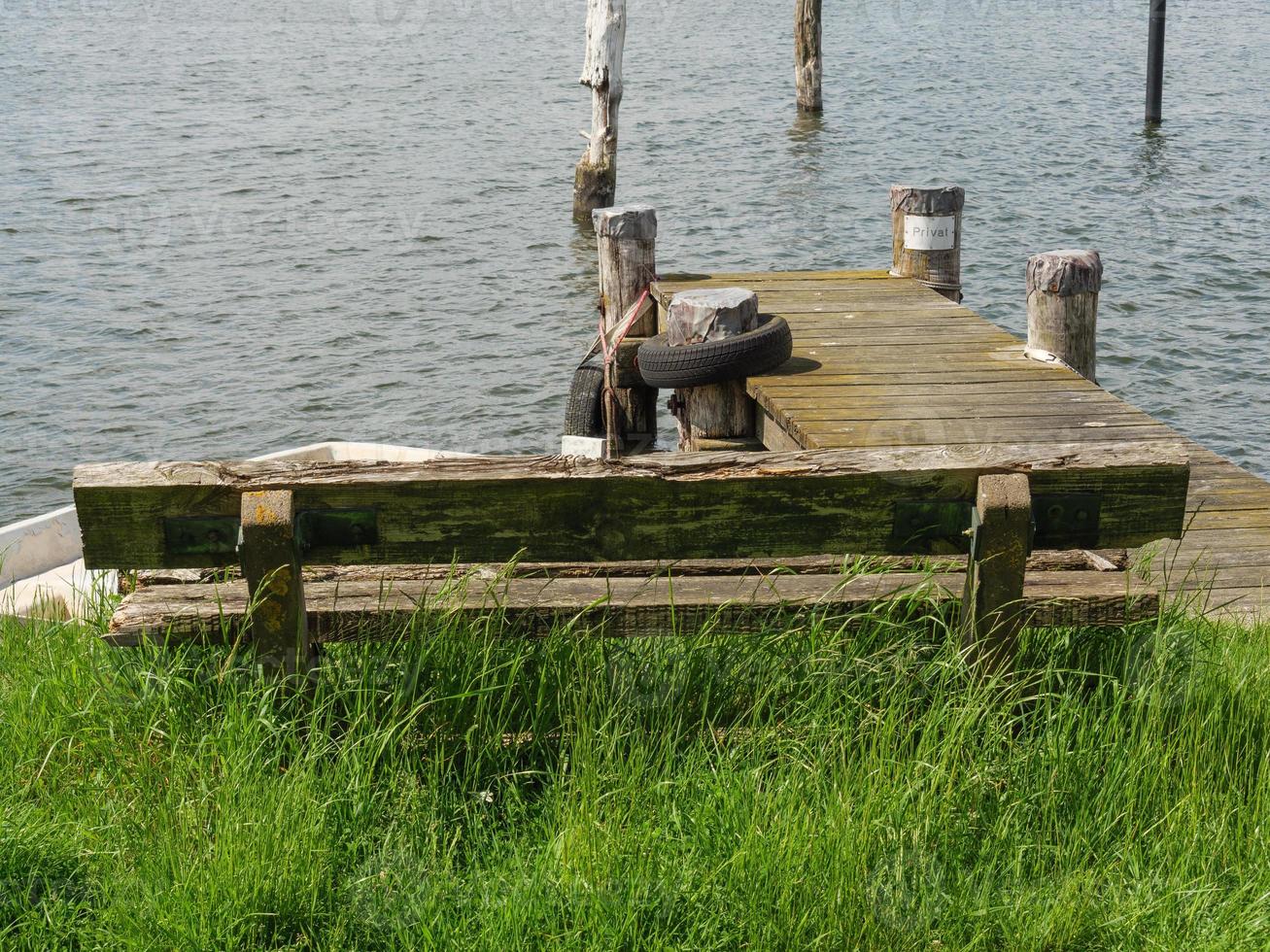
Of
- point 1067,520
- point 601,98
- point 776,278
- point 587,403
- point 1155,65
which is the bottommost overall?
point 587,403

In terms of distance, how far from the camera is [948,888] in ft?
8.94

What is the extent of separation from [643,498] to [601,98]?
14.0 metres

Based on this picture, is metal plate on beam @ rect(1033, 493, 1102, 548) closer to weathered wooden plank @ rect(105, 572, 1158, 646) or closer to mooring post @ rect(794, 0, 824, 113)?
weathered wooden plank @ rect(105, 572, 1158, 646)

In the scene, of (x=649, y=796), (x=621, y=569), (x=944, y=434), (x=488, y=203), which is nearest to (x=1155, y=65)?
(x=488, y=203)

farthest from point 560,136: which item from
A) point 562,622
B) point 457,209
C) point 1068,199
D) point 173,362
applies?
point 562,622

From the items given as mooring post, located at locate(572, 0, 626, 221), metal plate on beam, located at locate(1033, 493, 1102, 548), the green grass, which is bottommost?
the green grass

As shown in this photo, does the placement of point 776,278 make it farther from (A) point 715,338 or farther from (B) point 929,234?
(A) point 715,338

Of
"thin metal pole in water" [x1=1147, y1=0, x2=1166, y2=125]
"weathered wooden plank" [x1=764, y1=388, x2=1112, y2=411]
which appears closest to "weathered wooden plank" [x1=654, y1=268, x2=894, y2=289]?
"weathered wooden plank" [x1=764, y1=388, x2=1112, y2=411]

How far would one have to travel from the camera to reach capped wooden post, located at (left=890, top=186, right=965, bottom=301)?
8188 millimetres

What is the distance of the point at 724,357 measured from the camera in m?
6.46

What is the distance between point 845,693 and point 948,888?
559mm

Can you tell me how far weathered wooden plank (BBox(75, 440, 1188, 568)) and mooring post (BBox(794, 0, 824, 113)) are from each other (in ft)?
71.1

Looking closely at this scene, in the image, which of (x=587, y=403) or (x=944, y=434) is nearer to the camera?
(x=944, y=434)

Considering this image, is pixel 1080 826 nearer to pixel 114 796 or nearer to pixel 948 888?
pixel 948 888
